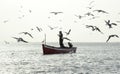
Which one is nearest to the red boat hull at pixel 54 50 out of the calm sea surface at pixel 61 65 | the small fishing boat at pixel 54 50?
the small fishing boat at pixel 54 50

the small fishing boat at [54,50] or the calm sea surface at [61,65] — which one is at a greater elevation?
the small fishing boat at [54,50]

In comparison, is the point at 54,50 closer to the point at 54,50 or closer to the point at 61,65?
the point at 54,50

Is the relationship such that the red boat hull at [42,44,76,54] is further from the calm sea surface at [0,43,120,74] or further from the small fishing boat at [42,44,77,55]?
the calm sea surface at [0,43,120,74]

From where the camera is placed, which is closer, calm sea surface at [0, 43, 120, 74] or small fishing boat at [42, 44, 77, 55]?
calm sea surface at [0, 43, 120, 74]

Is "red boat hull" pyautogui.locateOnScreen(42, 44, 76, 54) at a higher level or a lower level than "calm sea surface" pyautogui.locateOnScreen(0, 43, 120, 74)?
higher

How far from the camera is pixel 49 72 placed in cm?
4756

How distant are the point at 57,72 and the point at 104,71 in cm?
511

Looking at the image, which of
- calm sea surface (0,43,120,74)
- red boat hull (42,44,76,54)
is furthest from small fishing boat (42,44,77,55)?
calm sea surface (0,43,120,74)

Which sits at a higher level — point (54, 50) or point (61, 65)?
point (54, 50)

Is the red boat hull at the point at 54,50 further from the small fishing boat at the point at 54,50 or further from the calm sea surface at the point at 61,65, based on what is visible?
the calm sea surface at the point at 61,65

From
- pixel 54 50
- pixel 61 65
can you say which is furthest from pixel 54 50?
pixel 61 65

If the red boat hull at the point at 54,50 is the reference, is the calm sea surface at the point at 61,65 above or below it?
below

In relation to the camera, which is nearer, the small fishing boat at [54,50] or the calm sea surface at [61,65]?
the calm sea surface at [61,65]

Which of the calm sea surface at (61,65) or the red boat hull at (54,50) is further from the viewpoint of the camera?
the red boat hull at (54,50)
